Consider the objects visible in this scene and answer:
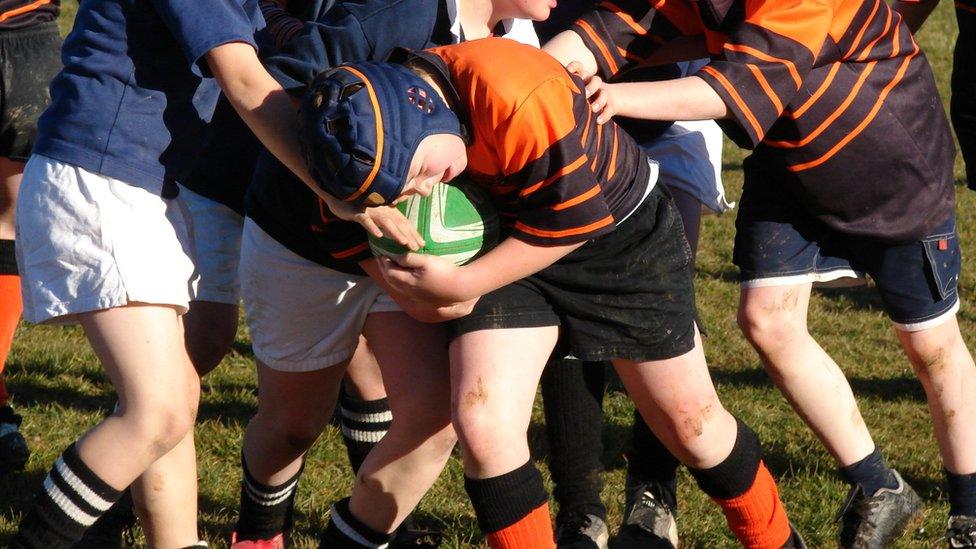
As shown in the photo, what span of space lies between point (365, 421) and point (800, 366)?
1245 mm

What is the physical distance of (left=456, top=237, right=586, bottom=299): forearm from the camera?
2.87 m

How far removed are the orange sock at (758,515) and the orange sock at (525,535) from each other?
21.5 inches

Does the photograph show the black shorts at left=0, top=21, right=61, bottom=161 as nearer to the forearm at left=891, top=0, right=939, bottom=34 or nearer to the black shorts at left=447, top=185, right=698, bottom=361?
the black shorts at left=447, top=185, right=698, bottom=361

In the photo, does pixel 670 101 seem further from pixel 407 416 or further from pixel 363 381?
pixel 363 381

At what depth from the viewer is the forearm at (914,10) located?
14.1 feet

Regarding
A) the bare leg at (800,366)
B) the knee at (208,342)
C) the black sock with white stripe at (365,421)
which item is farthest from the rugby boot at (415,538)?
the bare leg at (800,366)

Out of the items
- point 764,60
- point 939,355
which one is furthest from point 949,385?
point 764,60

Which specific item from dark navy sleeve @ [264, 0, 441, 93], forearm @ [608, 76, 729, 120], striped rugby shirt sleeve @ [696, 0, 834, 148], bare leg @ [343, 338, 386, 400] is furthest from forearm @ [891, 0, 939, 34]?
bare leg @ [343, 338, 386, 400]

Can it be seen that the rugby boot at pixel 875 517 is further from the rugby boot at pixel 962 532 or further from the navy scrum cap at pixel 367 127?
the navy scrum cap at pixel 367 127

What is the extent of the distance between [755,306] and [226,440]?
1951 millimetres

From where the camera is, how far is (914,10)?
4.34m

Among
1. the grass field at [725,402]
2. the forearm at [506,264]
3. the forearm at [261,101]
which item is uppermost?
the forearm at [261,101]

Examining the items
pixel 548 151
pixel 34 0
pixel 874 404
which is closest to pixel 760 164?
pixel 548 151

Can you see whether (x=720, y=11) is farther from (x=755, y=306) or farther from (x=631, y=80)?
(x=755, y=306)
